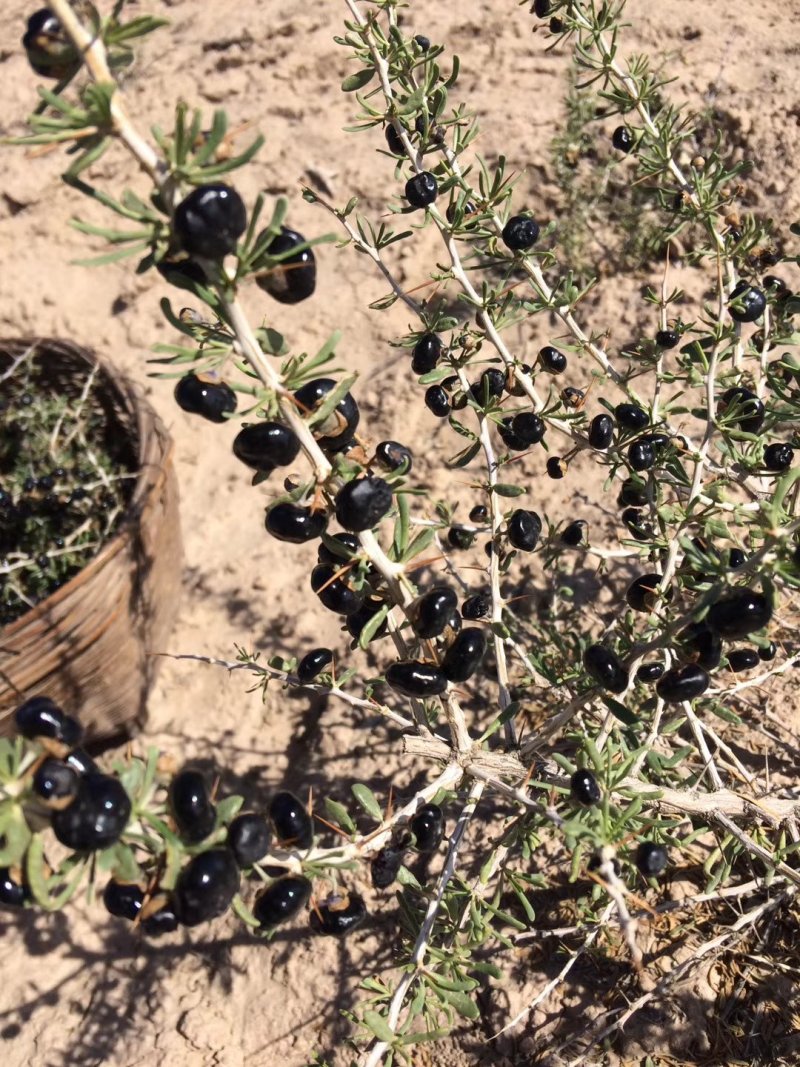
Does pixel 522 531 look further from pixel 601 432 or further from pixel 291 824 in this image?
pixel 291 824

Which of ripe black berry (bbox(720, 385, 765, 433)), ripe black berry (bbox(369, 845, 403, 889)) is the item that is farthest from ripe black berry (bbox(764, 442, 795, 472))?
ripe black berry (bbox(369, 845, 403, 889))

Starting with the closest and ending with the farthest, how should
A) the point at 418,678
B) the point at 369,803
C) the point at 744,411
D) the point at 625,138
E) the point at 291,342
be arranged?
1. the point at 418,678
2. the point at 369,803
3. the point at 744,411
4. the point at 625,138
5. the point at 291,342

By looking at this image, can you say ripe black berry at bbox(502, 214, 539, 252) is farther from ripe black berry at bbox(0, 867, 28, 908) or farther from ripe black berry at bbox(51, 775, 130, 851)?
ripe black berry at bbox(0, 867, 28, 908)

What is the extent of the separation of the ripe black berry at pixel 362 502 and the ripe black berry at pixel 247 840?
50cm

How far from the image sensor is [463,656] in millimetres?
1535

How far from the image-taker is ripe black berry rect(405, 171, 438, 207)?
6.23 ft

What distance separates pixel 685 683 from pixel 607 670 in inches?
6.4

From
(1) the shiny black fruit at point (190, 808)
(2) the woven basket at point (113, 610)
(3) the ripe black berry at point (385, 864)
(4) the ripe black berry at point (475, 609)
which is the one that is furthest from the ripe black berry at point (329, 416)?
(2) the woven basket at point (113, 610)

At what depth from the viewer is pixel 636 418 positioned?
2012 mm

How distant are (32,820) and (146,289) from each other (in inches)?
165

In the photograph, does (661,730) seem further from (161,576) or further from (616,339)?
(616,339)

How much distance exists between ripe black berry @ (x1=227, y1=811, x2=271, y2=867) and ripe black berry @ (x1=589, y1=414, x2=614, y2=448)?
1287 mm

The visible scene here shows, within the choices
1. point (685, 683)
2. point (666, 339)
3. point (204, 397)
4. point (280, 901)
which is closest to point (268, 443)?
point (204, 397)

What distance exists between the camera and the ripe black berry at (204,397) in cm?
123
